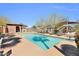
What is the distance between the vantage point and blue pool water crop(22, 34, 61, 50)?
10.6 feet

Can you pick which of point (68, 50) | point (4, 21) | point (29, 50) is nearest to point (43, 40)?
point (29, 50)

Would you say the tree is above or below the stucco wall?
above

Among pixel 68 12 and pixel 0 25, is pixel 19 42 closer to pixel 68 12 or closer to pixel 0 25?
pixel 0 25

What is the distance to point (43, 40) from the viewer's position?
323 cm

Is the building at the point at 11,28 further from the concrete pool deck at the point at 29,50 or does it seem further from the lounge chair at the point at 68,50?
the lounge chair at the point at 68,50

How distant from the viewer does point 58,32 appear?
3254 mm

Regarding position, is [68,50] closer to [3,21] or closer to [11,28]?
[11,28]

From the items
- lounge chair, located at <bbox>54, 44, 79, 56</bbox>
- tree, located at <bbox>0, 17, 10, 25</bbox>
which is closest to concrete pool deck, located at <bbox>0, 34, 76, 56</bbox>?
lounge chair, located at <bbox>54, 44, 79, 56</bbox>

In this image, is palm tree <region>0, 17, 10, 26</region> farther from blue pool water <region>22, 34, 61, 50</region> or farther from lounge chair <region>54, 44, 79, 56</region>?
lounge chair <region>54, 44, 79, 56</region>

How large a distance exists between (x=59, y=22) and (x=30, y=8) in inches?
16.0

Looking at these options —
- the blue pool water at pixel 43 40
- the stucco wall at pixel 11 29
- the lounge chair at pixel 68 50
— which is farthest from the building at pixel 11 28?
the lounge chair at pixel 68 50

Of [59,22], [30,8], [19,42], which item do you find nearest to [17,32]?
[19,42]

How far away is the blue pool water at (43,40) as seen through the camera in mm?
3222

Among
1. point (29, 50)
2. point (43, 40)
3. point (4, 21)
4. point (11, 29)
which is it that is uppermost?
point (4, 21)
